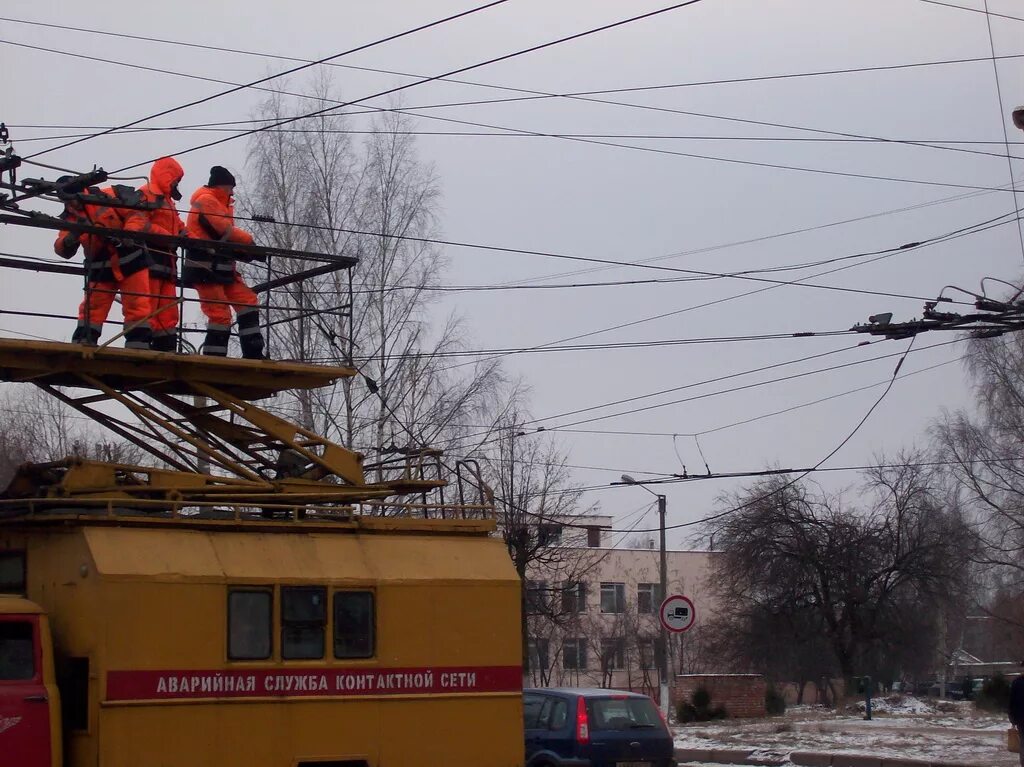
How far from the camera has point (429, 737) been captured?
10008 mm

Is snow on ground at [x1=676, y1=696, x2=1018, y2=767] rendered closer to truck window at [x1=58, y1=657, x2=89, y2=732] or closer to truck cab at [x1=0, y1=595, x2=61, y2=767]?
truck window at [x1=58, y1=657, x2=89, y2=732]

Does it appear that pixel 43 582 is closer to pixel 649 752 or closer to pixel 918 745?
pixel 649 752

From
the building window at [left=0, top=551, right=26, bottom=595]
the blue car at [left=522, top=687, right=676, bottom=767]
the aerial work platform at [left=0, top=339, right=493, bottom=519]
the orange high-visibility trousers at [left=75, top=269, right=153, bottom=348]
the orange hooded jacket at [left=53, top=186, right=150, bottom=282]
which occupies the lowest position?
the blue car at [left=522, top=687, right=676, bottom=767]

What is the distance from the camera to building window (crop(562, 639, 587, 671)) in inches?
2311

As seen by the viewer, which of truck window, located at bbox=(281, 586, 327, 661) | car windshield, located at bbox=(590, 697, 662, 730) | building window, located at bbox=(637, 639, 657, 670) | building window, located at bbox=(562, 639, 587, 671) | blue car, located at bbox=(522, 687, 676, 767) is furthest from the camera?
building window, located at bbox=(637, 639, 657, 670)

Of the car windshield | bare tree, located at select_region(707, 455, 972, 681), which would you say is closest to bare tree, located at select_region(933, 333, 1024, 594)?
bare tree, located at select_region(707, 455, 972, 681)

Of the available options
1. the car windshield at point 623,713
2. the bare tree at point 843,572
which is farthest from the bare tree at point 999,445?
the car windshield at point 623,713

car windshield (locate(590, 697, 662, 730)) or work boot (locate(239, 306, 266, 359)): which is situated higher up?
work boot (locate(239, 306, 266, 359))

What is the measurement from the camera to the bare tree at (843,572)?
38281mm

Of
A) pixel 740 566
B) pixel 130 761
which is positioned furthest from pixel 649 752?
pixel 740 566

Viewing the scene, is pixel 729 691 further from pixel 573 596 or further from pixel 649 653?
pixel 649 653

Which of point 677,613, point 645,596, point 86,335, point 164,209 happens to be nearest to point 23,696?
point 86,335

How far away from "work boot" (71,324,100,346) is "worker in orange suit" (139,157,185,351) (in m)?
→ 0.47

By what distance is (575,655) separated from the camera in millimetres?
59625
